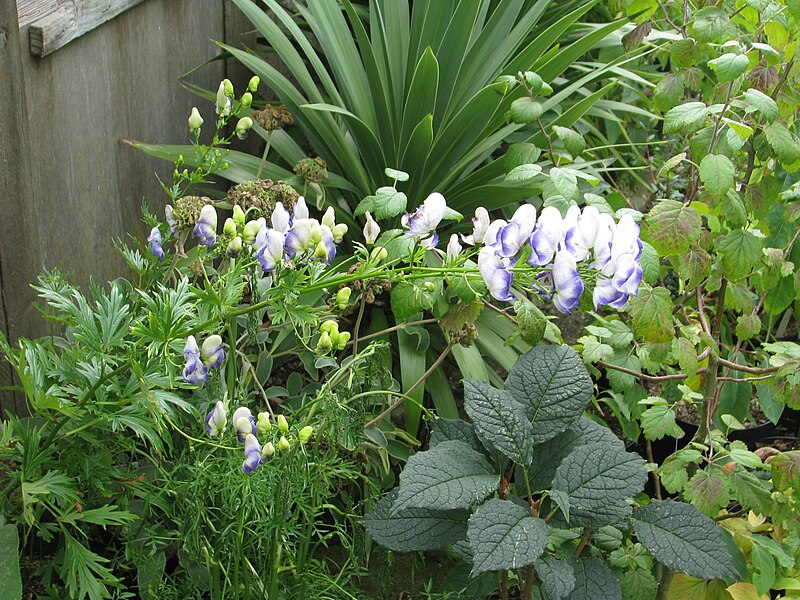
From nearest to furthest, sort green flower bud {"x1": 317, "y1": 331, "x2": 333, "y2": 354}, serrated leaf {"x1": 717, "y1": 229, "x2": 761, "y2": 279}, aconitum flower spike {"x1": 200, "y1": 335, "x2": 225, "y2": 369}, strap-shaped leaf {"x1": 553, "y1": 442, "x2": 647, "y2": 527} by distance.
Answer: green flower bud {"x1": 317, "y1": 331, "x2": 333, "y2": 354} < aconitum flower spike {"x1": 200, "y1": 335, "x2": 225, "y2": 369} < strap-shaped leaf {"x1": 553, "y1": 442, "x2": 647, "y2": 527} < serrated leaf {"x1": 717, "y1": 229, "x2": 761, "y2": 279}

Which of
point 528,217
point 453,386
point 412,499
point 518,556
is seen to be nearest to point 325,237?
point 528,217

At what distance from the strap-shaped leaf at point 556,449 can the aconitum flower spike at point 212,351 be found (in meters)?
0.69

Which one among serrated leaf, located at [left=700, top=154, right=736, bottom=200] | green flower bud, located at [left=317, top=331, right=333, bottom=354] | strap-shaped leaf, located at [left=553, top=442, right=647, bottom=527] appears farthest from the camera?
serrated leaf, located at [left=700, top=154, right=736, bottom=200]

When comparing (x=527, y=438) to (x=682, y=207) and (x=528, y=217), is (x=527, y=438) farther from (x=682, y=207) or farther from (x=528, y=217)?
(x=682, y=207)

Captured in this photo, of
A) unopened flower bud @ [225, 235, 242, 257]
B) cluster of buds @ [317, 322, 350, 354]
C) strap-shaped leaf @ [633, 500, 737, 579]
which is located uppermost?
unopened flower bud @ [225, 235, 242, 257]

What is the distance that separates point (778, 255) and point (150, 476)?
1.58 meters

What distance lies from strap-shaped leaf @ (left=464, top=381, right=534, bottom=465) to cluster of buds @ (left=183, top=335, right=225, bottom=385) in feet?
1.65

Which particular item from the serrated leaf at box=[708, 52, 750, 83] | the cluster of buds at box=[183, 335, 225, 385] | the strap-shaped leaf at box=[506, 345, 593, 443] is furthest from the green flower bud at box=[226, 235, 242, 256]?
the serrated leaf at box=[708, 52, 750, 83]

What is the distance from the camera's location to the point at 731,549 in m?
2.00

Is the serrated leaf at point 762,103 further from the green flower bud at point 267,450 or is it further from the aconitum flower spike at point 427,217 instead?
the green flower bud at point 267,450

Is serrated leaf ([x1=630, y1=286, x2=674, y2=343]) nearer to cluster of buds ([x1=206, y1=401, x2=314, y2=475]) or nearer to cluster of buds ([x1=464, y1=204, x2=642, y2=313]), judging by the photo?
cluster of buds ([x1=464, y1=204, x2=642, y2=313])

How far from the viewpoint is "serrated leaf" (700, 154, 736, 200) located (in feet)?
5.69

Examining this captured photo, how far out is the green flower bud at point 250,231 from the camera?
153 cm

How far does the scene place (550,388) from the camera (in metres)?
1.77
